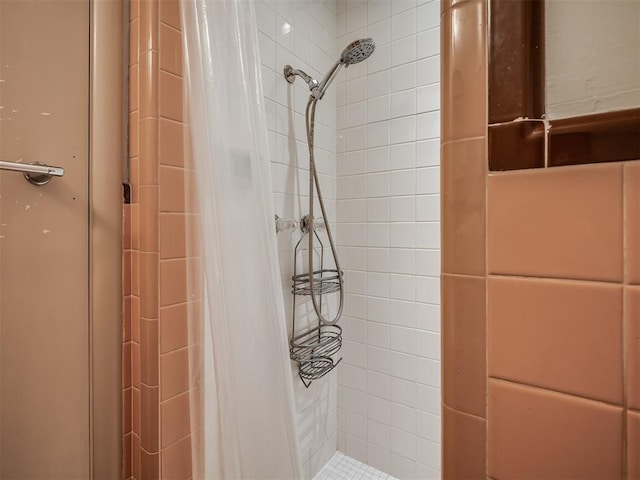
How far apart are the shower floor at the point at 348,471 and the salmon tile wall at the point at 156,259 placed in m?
0.91

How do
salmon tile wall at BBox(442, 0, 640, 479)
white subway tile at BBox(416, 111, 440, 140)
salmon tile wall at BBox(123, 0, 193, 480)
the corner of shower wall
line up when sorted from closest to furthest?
salmon tile wall at BBox(442, 0, 640, 479), salmon tile wall at BBox(123, 0, 193, 480), the corner of shower wall, white subway tile at BBox(416, 111, 440, 140)

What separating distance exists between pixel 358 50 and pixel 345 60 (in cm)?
6

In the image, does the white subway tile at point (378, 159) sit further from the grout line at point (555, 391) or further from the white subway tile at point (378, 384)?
the grout line at point (555, 391)

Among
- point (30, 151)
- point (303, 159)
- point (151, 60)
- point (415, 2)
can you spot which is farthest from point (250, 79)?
point (415, 2)

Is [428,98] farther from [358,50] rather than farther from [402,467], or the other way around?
[402,467]

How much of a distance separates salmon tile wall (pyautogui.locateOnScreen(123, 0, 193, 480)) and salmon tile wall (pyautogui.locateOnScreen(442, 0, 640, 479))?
58cm

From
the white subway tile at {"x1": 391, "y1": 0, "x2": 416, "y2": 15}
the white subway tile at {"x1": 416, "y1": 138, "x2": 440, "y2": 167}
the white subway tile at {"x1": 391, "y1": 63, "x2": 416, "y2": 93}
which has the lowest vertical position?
the white subway tile at {"x1": 416, "y1": 138, "x2": 440, "y2": 167}

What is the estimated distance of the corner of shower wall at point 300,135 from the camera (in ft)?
3.74

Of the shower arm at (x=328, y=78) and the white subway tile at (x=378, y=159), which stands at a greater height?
the shower arm at (x=328, y=78)

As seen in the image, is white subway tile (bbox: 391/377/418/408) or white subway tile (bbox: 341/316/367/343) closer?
white subway tile (bbox: 391/377/418/408)

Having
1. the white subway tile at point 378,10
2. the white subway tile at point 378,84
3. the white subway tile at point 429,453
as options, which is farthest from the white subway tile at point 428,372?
the white subway tile at point 378,10

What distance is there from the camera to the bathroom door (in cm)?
58

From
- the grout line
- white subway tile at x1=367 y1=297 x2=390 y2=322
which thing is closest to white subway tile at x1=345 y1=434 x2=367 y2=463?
white subway tile at x1=367 y1=297 x2=390 y2=322

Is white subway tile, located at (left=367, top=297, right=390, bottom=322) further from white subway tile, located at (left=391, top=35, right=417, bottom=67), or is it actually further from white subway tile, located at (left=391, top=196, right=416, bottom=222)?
white subway tile, located at (left=391, top=35, right=417, bottom=67)
